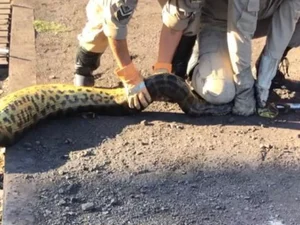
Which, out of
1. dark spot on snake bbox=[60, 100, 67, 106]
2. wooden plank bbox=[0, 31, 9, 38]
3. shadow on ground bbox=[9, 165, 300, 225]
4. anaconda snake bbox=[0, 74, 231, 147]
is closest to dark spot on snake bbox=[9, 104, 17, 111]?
anaconda snake bbox=[0, 74, 231, 147]

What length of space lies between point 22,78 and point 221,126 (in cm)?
136

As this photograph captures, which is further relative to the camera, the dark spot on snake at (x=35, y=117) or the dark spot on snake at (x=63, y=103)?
the dark spot on snake at (x=63, y=103)

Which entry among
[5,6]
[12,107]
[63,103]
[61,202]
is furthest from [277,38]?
[5,6]

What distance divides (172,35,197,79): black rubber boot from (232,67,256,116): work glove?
0.41 metres

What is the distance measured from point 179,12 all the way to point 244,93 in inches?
24.3

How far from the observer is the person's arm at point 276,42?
4.91 m

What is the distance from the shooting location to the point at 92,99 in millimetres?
4875

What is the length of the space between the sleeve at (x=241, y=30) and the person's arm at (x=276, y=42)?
14 cm

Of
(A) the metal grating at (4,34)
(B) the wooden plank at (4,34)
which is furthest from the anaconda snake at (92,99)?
(B) the wooden plank at (4,34)

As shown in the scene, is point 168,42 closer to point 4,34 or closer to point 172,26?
point 172,26

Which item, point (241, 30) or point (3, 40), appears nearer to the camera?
point (241, 30)

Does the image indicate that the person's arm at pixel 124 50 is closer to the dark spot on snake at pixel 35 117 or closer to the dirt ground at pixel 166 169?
the dirt ground at pixel 166 169

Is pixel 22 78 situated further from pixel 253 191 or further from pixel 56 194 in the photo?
pixel 253 191

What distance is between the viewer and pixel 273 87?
17.6ft
